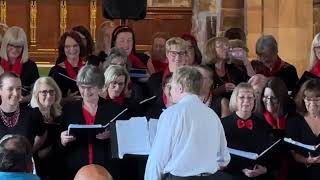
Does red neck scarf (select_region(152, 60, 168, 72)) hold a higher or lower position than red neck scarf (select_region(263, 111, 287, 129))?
higher

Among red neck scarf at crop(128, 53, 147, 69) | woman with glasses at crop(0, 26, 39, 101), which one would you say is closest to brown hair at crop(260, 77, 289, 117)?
red neck scarf at crop(128, 53, 147, 69)

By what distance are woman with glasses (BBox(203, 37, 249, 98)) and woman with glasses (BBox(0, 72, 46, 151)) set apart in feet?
5.84

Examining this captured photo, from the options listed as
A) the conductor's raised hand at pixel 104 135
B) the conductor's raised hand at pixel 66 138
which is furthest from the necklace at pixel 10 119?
the conductor's raised hand at pixel 104 135

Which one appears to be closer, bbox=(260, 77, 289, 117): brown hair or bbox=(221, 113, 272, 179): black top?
bbox=(221, 113, 272, 179): black top

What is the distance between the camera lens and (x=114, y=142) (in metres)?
5.59

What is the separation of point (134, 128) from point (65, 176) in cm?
64

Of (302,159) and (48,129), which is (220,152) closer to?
(302,159)

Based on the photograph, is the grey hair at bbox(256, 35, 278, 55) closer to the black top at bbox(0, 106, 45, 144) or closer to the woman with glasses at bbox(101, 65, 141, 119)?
the woman with glasses at bbox(101, 65, 141, 119)

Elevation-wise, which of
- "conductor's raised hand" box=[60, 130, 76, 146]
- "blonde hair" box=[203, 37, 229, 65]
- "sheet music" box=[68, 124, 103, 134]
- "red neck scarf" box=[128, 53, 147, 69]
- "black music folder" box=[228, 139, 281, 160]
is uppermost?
"blonde hair" box=[203, 37, 229, 65]

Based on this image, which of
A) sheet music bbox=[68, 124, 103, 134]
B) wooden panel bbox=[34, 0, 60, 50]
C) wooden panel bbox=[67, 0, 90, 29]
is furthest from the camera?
wooden panel bbox=[67, 0, 90, 29]

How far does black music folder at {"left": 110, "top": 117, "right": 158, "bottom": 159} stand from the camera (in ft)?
18.3

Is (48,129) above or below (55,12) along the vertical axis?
below

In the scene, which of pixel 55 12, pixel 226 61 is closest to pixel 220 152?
pixel 226 61

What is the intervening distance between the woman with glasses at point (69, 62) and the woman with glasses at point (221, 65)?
1.04m
